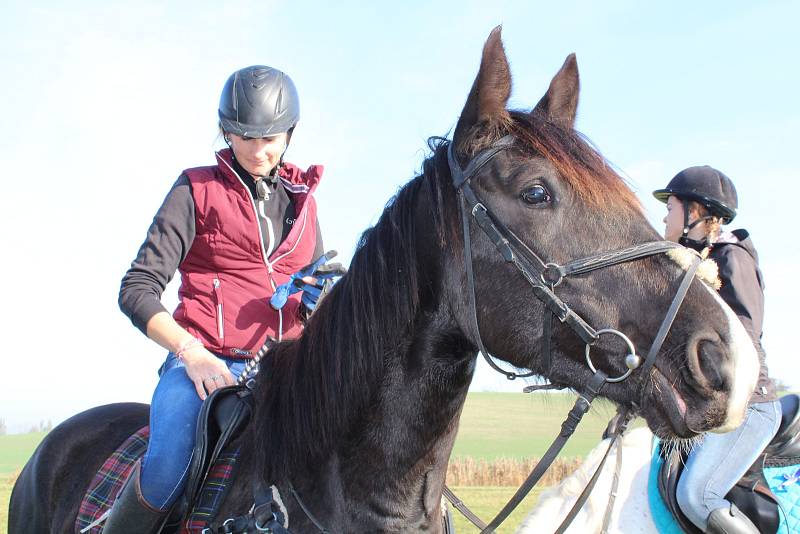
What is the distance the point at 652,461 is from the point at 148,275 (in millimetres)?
3983

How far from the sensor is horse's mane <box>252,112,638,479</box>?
2.65 metres

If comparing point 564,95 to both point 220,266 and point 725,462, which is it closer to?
point 220,266

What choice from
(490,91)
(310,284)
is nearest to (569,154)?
(490,91)

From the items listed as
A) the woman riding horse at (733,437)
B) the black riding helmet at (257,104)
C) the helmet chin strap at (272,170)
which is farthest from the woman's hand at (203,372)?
the woman riding horse at (733,437)

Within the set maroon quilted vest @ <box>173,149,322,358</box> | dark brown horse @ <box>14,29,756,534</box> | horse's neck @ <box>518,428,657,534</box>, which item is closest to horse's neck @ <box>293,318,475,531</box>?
dark brown horse @ <box>14,29,756,534</box>

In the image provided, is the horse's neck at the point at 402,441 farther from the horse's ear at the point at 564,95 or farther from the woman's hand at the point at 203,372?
the horse's ear at the point at 564,95

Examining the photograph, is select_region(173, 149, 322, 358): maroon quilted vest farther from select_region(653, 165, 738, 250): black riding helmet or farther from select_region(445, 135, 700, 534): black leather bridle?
select_region(653, 165, 738, 250): black riding helmet

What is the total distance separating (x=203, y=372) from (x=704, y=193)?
4.17m

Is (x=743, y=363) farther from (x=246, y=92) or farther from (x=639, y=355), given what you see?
(x=246, y=92)

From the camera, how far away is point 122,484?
3.71 meters

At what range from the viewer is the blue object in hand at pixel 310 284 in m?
3.60

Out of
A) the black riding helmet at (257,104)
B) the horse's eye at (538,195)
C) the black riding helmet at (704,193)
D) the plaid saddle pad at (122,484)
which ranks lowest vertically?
the plaid saddle pad at (122,484)

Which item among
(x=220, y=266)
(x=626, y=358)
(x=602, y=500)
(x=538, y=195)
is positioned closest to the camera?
(x=626, y=358)

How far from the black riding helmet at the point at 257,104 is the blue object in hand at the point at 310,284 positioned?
0.77 metres
